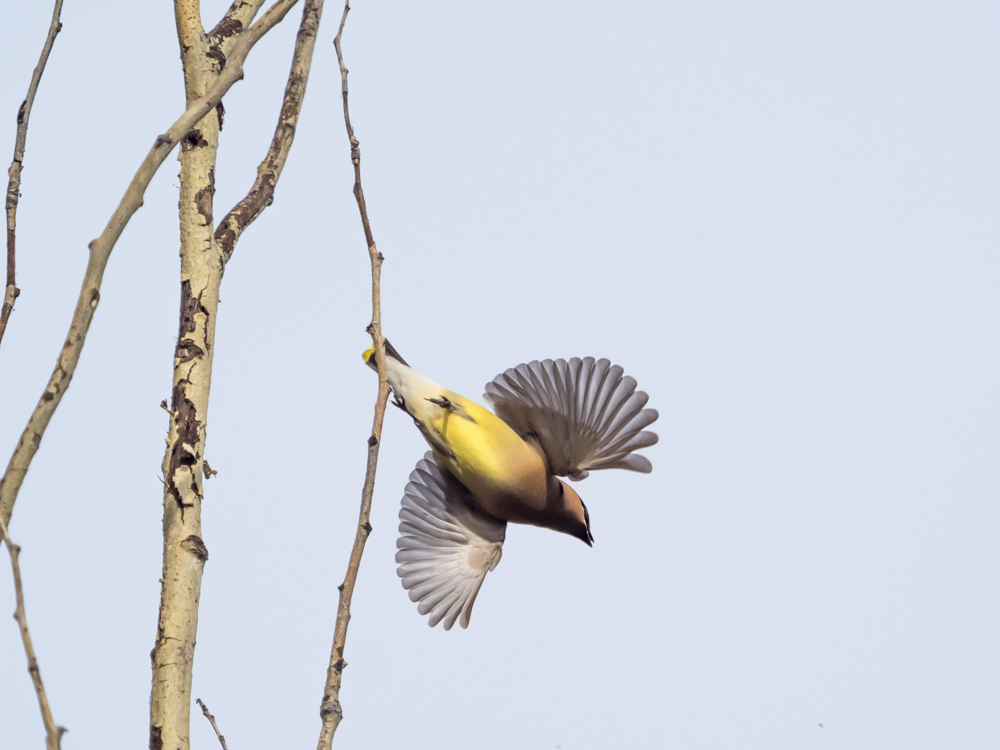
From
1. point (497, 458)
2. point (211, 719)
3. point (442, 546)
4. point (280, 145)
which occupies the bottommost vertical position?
point (211, 719)

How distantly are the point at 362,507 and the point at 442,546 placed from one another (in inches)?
88.1

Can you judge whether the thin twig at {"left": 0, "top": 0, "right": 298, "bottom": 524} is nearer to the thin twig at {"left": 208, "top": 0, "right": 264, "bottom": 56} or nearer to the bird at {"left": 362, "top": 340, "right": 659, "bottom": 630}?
the thin twig at {"left": 208, "top": 0, "right": 264, "bottom": 56}

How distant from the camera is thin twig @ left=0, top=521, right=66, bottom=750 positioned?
1325mm

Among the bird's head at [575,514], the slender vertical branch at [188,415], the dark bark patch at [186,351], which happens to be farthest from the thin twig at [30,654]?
the bird's head at [575,514]

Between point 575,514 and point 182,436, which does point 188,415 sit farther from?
point 575,514

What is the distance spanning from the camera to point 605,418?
153 inches

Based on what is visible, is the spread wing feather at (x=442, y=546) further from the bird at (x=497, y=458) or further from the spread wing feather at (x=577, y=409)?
the spread wing feather at (x=577, y=409)

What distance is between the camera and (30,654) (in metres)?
1.36

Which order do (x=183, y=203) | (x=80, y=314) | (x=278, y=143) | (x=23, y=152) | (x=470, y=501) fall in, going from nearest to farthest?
(x=80, y=314) → (x=23, y=152) → (x=183, y=203) → (x=278, y=143) → (x=470, y=501)

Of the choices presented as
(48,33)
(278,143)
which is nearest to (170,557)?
(48,33)

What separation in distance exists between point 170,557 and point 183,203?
0.91 meters

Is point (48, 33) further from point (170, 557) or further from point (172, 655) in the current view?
point (172, 655)

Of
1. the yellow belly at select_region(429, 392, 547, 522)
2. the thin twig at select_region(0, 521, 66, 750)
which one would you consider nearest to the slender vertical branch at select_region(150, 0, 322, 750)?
the thin twig at select_region(0, 521, 66, 750)

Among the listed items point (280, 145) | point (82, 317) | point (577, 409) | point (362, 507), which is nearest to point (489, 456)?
point (577, 409)
